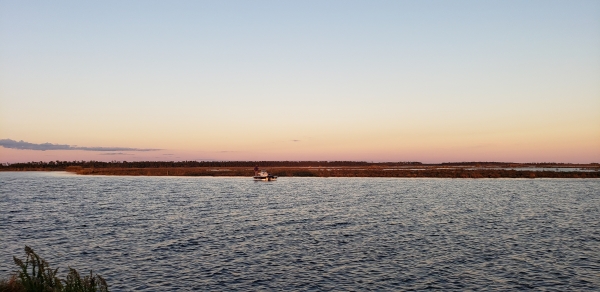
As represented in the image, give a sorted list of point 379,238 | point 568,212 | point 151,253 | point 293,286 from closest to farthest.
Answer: point 293,286 → point 151,253 → point 379,238 → point 568,212

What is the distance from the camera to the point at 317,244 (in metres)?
30.5

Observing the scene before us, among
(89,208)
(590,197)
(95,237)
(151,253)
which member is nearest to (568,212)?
(590,197)

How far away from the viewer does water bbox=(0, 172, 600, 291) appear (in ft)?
72.7

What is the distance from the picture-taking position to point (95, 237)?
108ft

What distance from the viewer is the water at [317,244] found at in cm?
2217

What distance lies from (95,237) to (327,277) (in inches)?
753

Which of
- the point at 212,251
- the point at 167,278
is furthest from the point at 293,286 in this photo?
the point at 212,251

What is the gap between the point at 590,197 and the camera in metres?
62.3

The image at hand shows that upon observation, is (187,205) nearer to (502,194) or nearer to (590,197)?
(502,194)

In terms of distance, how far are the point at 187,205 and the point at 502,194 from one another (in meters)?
45.2

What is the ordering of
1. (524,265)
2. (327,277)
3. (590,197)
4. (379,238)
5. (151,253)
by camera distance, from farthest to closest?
1. (590,197)
2. (379,238)
3. (151,253)
4. (524,265)
5. (327,277)

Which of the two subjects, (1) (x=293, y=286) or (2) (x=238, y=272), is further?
(2) (x=238, y=272)

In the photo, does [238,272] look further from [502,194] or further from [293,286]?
[502,194]

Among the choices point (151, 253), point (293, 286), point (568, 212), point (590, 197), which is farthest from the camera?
point (590, 197)
